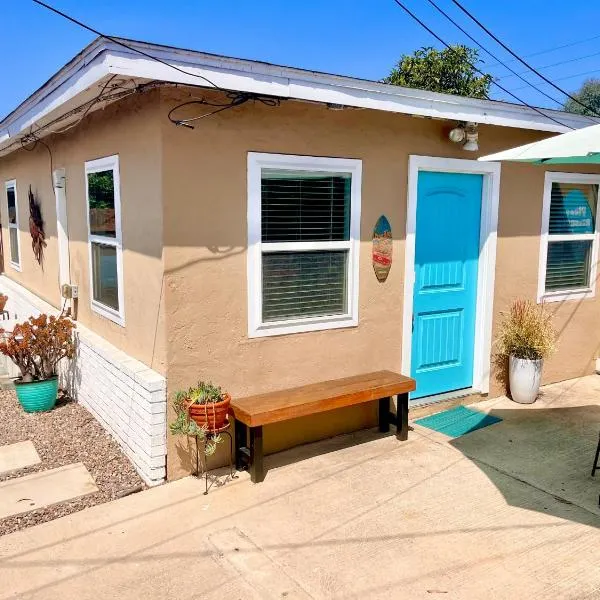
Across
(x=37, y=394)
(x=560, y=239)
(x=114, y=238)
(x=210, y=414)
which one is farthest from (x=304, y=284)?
(x=560, y=239)

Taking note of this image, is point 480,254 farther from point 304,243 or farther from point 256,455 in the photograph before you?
point 256,455

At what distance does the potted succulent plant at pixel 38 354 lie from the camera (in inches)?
214

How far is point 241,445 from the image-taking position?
4.25m

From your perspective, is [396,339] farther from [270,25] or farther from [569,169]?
[270,25]

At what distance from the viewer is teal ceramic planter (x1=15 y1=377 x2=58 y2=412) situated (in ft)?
17.8

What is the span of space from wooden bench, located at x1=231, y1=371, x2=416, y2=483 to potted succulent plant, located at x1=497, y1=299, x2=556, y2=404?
5.15 feet

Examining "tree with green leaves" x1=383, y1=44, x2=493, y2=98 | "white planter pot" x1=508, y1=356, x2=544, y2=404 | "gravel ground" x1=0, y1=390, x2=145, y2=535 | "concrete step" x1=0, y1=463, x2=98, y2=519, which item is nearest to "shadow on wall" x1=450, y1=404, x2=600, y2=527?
"white planter pot" x1=508, y1=356, x2=544, y2=404

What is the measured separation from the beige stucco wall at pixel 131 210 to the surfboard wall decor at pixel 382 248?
1877 millimetres

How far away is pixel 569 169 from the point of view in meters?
6.07

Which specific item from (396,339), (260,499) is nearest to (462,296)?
(396,339)

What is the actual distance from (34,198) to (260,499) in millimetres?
5709

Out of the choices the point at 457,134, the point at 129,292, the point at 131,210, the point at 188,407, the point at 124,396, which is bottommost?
the point at 124,396

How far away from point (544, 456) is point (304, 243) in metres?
2.60

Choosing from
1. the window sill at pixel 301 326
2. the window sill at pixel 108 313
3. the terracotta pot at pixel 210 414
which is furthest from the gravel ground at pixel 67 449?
the window sill at pixel 301 326
